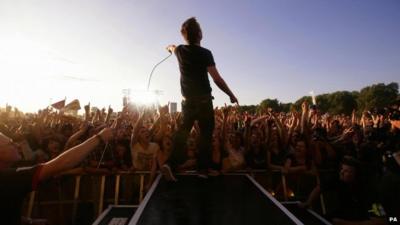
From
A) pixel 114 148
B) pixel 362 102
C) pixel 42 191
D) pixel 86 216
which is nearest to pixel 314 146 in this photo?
pixel 114 148

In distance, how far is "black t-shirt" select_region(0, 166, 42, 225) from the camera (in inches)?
102

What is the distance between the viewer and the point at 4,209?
103 inches

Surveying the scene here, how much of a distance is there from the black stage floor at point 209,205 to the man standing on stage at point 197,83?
555 mm

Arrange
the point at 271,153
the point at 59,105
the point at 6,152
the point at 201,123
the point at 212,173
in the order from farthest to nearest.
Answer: the point at 59,105, the point at 271,153, the point at 212,173, the point at 201,123, the point at 6,152

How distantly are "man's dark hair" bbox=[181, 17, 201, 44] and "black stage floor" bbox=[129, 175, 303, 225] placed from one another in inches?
85.2

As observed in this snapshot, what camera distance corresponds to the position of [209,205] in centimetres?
361

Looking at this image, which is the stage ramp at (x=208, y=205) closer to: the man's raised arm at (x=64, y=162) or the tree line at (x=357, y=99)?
the man's raised arm at (x=64, y=162)

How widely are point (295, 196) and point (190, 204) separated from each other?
3349 mm

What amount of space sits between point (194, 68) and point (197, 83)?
23cm

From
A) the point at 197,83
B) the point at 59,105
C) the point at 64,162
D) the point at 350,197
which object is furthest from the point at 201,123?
the point at 59,105

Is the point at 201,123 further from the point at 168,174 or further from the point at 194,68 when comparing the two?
the point at 168,174

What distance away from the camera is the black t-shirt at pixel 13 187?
8.50 ft

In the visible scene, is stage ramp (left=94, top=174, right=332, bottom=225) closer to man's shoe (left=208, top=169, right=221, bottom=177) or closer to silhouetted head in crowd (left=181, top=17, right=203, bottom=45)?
man's shoe (left=208, top=169, right=221, bottom=177)

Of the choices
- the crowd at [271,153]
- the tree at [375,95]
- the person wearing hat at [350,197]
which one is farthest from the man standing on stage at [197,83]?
the tree at [375,95]
